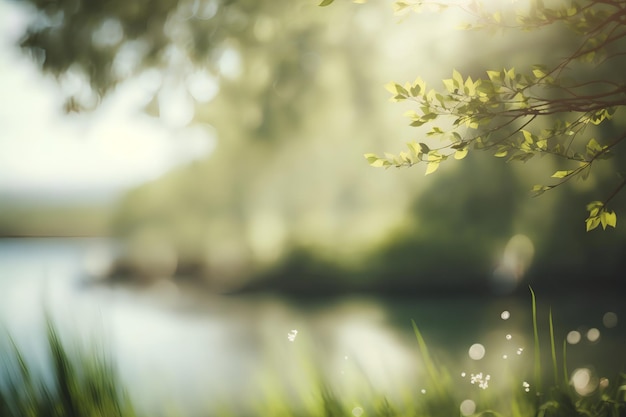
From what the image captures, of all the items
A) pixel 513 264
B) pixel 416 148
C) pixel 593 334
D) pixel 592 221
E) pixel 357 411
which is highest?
pixel 416 148

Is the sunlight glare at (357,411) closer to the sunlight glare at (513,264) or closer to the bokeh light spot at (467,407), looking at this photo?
the bokeh light spot at (467,407)

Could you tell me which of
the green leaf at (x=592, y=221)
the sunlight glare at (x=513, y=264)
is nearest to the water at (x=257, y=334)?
the sunlight glare at (x=513, y=264)

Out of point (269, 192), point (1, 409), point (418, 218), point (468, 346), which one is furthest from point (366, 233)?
point (1, 409)

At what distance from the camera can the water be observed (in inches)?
83.8

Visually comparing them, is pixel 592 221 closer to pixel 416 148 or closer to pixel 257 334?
pixel 416 148

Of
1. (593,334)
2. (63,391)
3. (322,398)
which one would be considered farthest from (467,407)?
(63,391)

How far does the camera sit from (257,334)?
2.92 meters

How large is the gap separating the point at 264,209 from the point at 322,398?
208cm

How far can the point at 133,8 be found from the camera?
283 centimetres

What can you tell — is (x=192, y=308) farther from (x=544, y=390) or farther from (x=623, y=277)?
(x=623, y=277)

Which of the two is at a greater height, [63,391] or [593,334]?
[63,391]

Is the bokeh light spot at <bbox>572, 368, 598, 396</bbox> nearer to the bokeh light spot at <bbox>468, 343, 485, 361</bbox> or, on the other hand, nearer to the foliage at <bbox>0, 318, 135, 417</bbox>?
the bokeh light spot at <bbox>468, 343, 485, 361</bbox>

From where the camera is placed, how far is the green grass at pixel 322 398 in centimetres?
185

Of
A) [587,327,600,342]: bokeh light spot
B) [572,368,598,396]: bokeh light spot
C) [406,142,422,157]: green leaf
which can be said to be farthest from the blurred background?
[406,142,422,157]: green leaf
